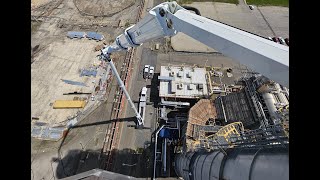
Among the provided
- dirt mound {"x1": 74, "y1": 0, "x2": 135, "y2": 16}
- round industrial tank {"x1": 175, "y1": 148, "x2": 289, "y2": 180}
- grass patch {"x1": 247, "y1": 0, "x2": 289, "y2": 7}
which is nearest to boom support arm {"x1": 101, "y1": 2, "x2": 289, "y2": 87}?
round industrial tank {"x1": 175, "y1": 148, "x2": 289, "y2": 180}

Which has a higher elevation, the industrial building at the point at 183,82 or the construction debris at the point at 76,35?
the construction debris at the point at 76,35

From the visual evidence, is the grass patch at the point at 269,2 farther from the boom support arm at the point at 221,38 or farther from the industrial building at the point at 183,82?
the boom support arm at the point at 221,38

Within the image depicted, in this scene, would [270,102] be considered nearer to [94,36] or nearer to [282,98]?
[282,98]

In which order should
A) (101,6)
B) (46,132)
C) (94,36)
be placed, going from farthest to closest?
1. (101,6)
2. (94,36)
3. (46,132)

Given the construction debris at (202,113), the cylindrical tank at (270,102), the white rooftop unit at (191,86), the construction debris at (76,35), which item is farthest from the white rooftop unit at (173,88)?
the construction debris at (76,35)

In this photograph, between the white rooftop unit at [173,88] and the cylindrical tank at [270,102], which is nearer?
the cylindrical tank at [270,102]

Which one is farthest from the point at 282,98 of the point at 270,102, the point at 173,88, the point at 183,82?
the point at 173,88

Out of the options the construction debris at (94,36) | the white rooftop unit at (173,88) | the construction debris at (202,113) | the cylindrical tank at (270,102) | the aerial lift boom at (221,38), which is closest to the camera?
the aerial lift boom at (221,38)

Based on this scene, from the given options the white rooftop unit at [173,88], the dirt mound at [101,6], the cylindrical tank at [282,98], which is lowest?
the cylindrical tank at [282,98]

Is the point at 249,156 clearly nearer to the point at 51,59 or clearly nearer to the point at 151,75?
the point at 151,75
